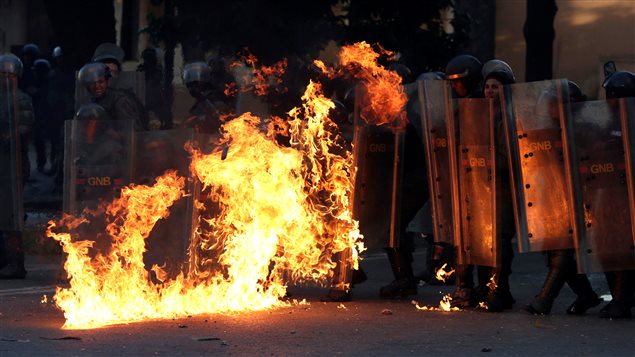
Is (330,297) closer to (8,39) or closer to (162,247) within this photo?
(162,247)

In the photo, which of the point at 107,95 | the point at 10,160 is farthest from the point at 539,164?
the point at 10,160

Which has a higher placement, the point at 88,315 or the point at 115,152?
the point at 115,152

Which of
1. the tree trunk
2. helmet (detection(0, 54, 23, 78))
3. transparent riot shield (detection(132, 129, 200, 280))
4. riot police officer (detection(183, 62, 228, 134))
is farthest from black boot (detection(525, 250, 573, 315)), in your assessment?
the tree trunk

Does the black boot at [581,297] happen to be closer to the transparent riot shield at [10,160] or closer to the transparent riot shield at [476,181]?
the transparent riot shield at [476,181]

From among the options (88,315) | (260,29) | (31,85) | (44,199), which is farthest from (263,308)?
(31,85)

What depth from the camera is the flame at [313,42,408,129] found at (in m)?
11.1

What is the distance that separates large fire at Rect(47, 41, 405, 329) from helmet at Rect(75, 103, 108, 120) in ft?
2.20

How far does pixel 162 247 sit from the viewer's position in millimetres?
11008

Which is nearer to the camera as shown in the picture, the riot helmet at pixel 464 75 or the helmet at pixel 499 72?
the helmet at pixel 499 72

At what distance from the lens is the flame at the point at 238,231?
9984mm

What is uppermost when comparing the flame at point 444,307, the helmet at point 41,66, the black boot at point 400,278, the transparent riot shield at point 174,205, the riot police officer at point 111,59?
the helmet at point 41,66

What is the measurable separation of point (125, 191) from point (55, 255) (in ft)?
16.2

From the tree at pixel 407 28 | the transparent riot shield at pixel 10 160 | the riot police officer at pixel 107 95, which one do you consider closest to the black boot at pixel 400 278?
the riot police officer at pixel 107 95

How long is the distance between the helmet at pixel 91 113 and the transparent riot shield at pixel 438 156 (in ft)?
7.98
